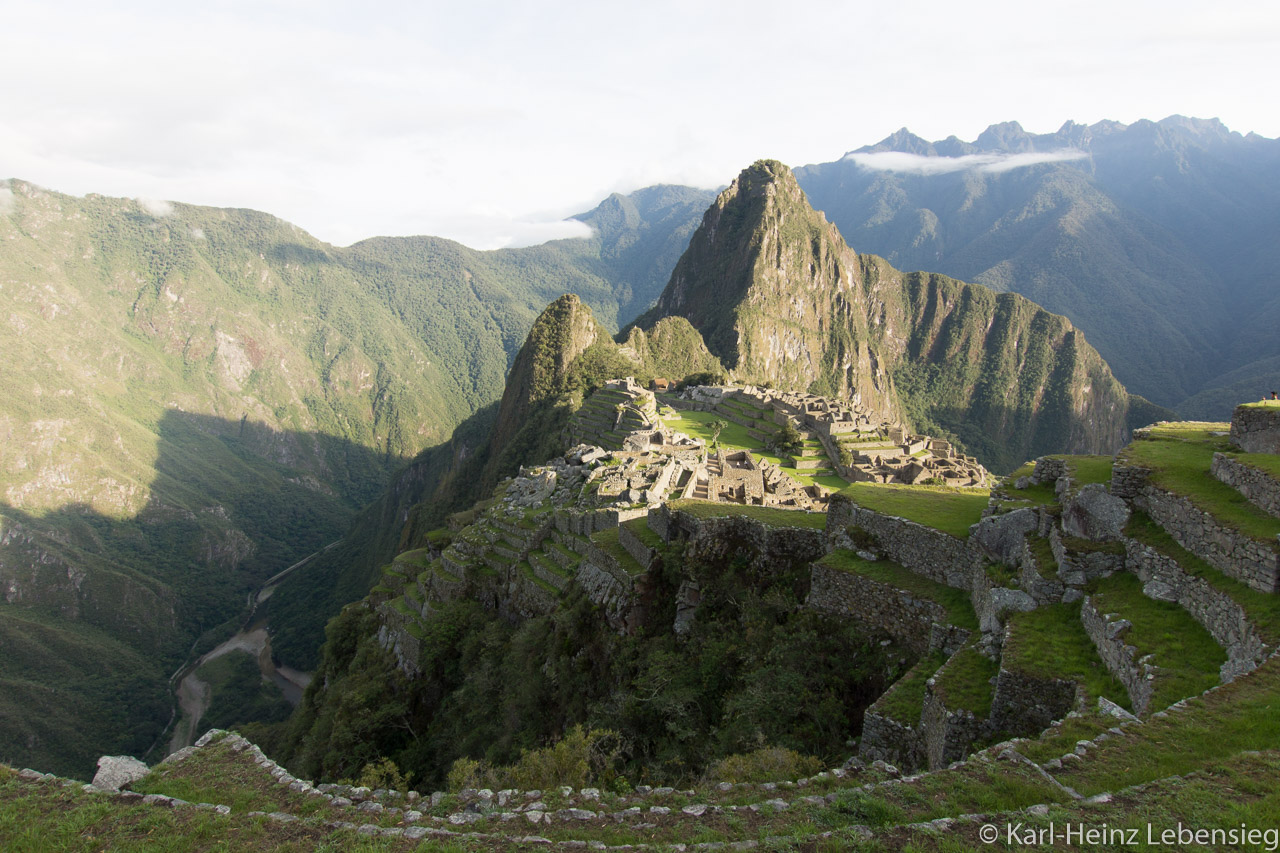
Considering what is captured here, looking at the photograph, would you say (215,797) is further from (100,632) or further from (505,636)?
(100,632)

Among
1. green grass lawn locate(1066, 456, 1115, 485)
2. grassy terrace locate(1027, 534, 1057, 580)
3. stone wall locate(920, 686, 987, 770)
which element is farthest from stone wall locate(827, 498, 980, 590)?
stone wall locate(920, 686, 987, 770)

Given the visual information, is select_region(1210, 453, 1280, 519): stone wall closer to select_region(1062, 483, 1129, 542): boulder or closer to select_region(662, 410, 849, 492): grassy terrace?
select_region(1062, 483, 1129, 542): boulder

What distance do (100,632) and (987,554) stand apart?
475 ft

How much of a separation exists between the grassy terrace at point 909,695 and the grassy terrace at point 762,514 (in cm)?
472

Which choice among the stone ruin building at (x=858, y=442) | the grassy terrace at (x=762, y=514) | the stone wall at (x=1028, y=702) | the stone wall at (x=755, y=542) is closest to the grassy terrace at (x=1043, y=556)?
the stone wall at (x=1028, y=702)

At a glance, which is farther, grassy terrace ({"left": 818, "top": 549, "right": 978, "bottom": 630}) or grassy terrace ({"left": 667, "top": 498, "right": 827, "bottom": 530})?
grassy terrace ({"left": 667, "top": 498, "right": 827, "bottom": 530})

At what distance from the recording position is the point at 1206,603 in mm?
7711

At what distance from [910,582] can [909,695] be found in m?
2.79

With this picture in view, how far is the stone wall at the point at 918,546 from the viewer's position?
11.4 metres

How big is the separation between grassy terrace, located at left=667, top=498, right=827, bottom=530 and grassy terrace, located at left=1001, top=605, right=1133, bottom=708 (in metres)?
5.74

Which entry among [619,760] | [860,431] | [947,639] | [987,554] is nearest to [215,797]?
[619,760]

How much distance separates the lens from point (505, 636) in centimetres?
2359

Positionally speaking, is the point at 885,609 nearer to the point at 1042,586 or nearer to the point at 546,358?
the point at 1042,586

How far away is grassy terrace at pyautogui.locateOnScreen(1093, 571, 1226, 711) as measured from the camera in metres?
6.87
